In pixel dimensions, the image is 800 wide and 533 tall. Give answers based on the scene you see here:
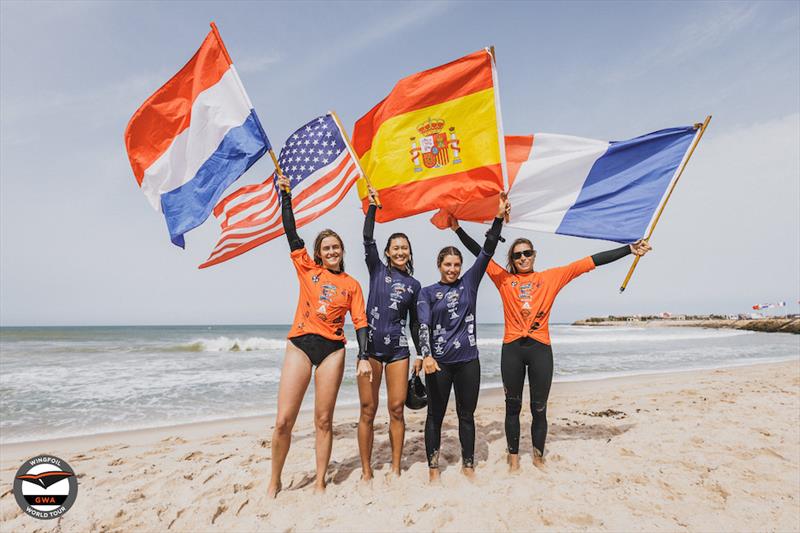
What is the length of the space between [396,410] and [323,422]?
0.67m

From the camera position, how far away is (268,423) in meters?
6.90

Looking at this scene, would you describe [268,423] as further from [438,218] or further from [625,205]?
[625,205]

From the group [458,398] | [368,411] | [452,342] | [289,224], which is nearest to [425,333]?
[452,342]

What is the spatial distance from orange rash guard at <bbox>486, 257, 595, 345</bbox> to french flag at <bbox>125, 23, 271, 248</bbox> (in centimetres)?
288

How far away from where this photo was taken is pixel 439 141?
4.82 metres

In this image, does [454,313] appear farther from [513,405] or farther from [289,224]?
[289,224]

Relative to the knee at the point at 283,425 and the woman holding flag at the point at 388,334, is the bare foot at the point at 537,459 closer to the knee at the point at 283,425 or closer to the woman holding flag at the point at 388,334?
the woman holding flag at the point at 388,334

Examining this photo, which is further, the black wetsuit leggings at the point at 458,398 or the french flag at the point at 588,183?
the french flag at the point at 588,183

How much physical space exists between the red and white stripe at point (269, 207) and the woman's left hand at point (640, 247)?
→ 10.2 feet

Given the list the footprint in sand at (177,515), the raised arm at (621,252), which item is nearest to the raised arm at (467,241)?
the raised arm at (621,252)

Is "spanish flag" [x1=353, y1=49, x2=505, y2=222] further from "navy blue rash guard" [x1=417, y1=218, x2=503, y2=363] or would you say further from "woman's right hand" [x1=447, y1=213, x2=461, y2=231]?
"navy blue rash guard" [x1=417, y1=218, x2=503, y2=363]

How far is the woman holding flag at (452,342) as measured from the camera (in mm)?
3773

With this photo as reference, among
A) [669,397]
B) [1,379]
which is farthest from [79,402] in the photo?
[669,397]

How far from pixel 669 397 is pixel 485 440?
4.80 m
